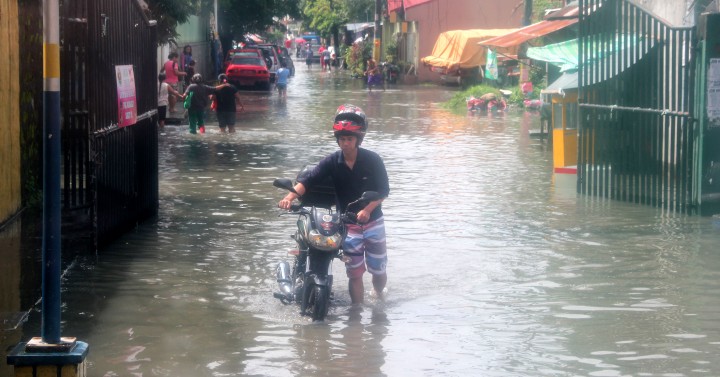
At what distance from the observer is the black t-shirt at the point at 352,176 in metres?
8.27

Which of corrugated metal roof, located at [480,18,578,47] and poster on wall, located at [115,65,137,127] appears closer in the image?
poster on wall, located at [115,65,137,127]

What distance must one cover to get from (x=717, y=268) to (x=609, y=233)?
1.98 meters

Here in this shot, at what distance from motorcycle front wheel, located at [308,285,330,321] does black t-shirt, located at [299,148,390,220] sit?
74cm

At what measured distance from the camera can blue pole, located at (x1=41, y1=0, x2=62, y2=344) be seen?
5.54m

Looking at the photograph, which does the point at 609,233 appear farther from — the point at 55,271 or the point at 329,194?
the point at 55,271

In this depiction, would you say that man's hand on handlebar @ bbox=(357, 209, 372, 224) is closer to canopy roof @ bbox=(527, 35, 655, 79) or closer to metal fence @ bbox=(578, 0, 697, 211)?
metal fence @ bbox=(578, 0, 697, 211)

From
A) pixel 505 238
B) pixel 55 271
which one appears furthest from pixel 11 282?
pixel 505 238

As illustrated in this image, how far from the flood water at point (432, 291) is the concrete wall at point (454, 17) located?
117 feet

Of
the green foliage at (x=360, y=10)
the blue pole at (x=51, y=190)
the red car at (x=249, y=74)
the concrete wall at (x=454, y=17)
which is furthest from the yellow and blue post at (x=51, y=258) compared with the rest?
the green foliage at (x=360, y=10)

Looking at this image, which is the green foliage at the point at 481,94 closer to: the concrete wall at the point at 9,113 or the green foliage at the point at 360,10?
the concrete wall at the point at 9,113

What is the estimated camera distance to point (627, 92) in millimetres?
13664

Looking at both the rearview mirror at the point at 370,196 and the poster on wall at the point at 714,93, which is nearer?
the rearview mirror at the point at 370,196

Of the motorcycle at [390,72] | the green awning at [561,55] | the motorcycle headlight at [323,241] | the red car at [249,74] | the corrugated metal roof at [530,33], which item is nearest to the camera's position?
the motorcycle headlight at [323,241]

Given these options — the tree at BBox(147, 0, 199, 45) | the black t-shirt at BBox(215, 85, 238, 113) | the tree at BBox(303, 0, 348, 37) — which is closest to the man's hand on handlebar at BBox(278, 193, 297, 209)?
the tree at BBox(147, 0, 199, 45)
